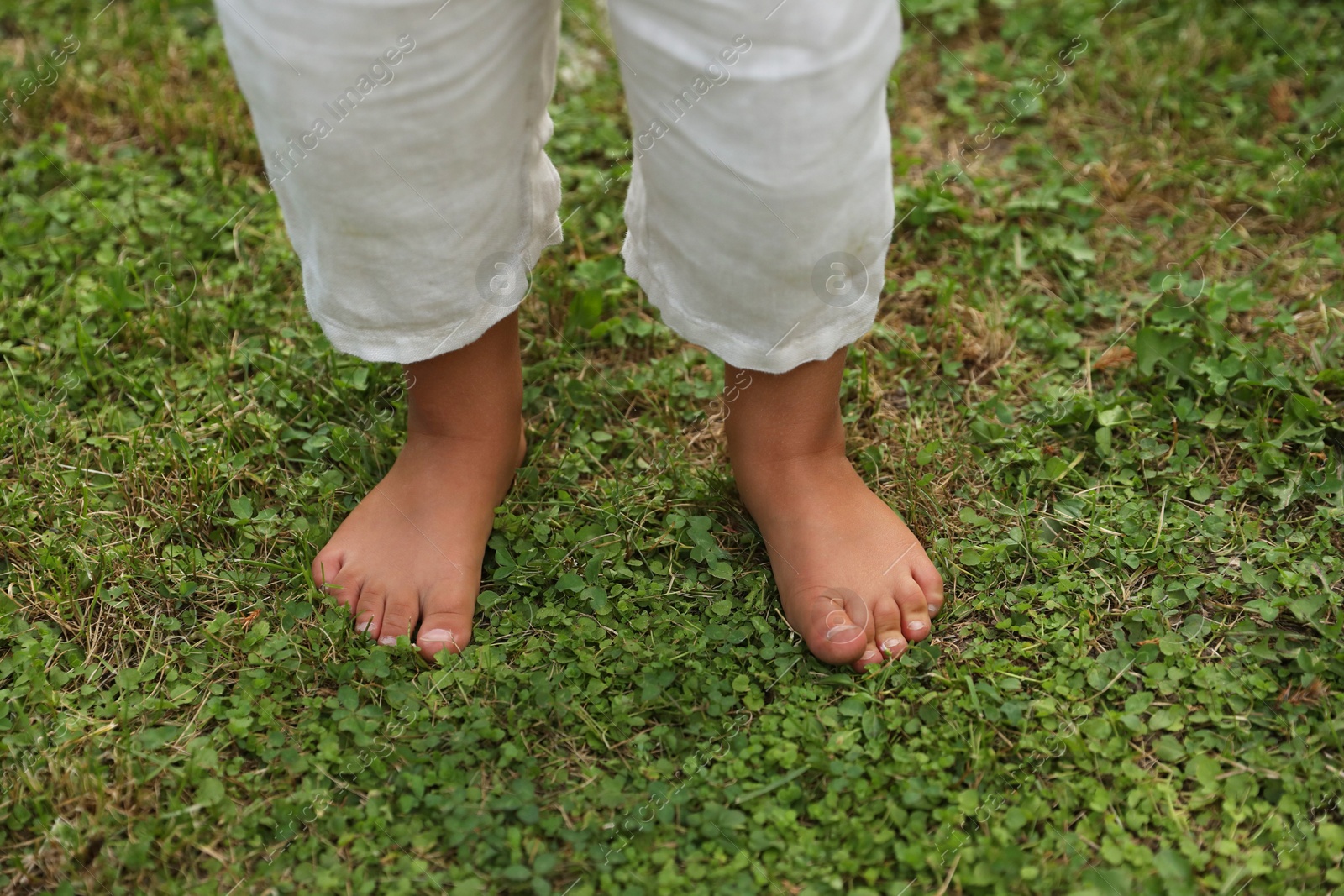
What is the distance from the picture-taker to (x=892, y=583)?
5.37ft

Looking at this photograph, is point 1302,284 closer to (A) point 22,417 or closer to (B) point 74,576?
(B) point 74,576

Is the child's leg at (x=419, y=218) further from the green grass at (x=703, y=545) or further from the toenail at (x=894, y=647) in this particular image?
the toenail at (x=894, y=647)

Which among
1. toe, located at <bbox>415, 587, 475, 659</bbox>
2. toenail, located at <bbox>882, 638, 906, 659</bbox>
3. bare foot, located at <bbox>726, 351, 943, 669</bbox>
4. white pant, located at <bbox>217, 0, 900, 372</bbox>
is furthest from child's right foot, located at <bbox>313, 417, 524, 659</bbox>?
toenail, located at <bbox>882, 638, 906, 659</bbox>

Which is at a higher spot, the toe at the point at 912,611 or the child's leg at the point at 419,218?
the child's leg at the point at 419,218

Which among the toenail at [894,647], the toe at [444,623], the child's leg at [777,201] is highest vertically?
the child's leg at [777,201]

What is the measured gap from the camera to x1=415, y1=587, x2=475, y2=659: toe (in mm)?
1611

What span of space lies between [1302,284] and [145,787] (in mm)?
2263

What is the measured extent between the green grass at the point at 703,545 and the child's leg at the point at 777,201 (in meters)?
0.13

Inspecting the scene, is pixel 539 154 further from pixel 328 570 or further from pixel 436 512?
pixel 328 570

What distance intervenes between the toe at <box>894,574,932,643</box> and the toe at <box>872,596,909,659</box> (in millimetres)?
12

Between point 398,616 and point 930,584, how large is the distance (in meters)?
0.82

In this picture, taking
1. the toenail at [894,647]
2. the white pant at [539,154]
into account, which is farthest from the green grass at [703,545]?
the white pant at [539,154]

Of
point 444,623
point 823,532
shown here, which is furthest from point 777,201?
point 444,623

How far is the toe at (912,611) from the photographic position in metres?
1.62
